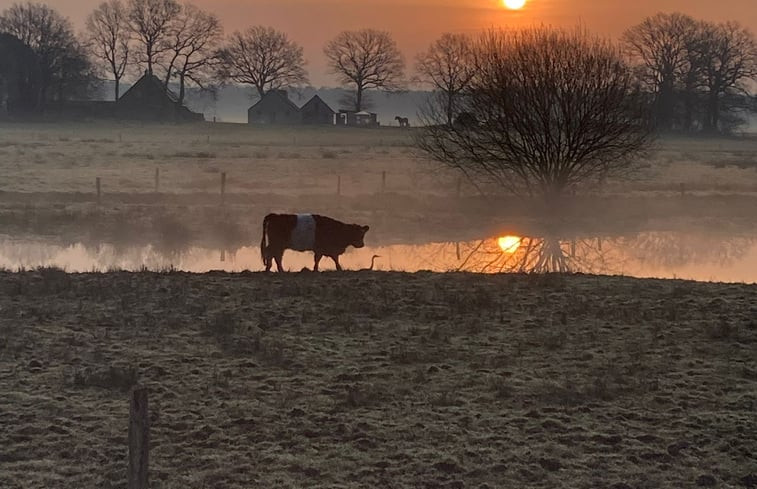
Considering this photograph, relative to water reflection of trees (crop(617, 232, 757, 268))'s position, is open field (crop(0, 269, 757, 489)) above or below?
below

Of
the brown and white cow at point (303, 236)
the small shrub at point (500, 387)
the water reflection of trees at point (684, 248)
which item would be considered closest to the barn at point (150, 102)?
the water reflection of trees at point (684, 248)

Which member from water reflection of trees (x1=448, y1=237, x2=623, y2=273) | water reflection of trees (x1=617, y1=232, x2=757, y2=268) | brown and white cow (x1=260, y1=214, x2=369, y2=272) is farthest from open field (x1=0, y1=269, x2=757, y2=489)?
water reflection of trees (x1=617, y1=232, x2=757, y2=268)

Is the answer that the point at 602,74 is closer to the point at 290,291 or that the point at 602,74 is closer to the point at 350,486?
the point at 290,291

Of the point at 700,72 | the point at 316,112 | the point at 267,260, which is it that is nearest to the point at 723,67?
the point at 700,72

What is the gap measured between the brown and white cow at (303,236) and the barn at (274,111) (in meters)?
77.4

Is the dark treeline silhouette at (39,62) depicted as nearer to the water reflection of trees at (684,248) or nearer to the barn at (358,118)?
Answer: the barn at (358,118)

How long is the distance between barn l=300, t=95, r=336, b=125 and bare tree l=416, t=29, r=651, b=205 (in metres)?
68.2

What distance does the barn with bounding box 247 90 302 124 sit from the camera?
9131cm

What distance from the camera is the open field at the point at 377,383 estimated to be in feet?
20.6

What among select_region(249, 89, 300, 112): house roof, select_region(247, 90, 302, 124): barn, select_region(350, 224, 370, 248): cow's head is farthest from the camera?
select_region(249, 89, 300, 112): house roof

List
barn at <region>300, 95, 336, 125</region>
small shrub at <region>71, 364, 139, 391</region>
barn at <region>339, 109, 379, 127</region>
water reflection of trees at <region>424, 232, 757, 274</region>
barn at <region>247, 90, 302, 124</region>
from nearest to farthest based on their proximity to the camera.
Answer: small shrub at <region>71, 364, 139, 391</region> < water reflection of trees at <region>424, 232, 757, 274</region> < barn at <region>339, 109, 379, 127</region> < barn at <region>247, 90, 302, 124</region> < barn at <region>300, 95, 336, 125</region>

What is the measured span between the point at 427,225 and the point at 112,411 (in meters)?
18.4

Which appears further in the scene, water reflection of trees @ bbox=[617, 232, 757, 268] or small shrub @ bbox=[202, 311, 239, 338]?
water reflection of trees @ bbox=[617, 232, 757, 268]

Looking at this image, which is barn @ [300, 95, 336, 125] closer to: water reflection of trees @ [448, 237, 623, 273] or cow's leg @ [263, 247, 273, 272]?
water reflection of trees @ [448, 237, 623, 273]
